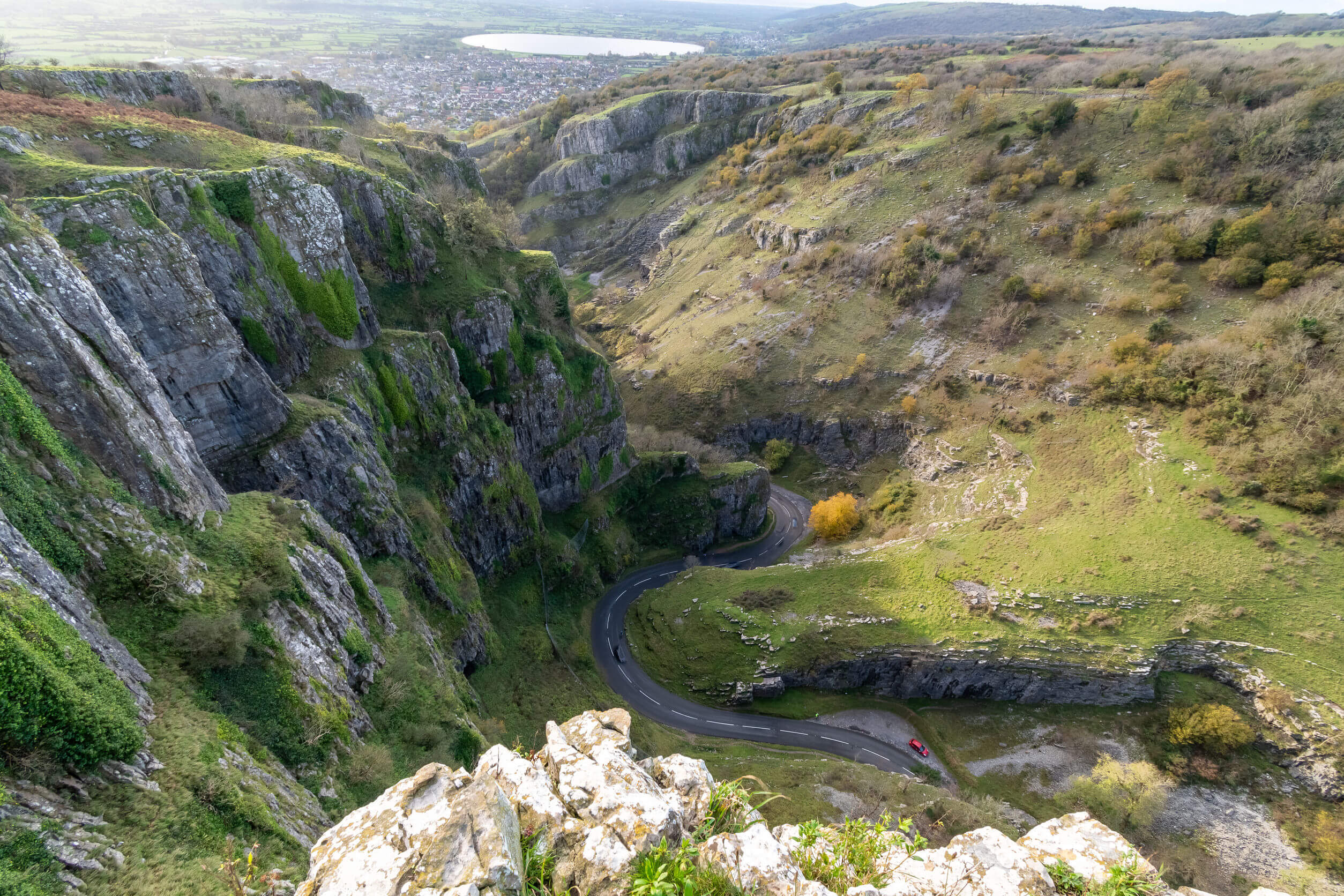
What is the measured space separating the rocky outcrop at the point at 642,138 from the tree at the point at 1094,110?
258 feet

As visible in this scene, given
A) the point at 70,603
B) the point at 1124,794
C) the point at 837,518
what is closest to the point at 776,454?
the point at 837,518

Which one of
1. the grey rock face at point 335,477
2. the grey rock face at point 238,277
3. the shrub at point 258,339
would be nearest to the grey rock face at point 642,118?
the grey rock face at point 238,277

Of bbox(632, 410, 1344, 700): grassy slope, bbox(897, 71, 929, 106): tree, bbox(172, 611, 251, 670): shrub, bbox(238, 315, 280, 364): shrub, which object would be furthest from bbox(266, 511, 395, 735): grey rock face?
bbox(897, 71, 929, 106): tree

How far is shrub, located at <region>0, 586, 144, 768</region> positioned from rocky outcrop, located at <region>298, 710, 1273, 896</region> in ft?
18.4

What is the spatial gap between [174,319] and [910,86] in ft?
429

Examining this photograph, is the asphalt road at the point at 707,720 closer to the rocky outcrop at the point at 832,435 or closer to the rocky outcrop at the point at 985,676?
the rocky outcrop at the point at 985,676

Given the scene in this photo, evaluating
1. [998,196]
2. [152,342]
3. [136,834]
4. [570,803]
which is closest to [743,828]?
[570,803]

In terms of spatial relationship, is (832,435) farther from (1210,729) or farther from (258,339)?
(258,339)

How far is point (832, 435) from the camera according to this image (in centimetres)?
7712

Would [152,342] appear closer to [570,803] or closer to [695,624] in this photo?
[570,803]

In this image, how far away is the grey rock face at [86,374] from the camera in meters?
15.1

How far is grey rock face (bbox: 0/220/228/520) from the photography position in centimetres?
1505

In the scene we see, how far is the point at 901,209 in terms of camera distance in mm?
87875

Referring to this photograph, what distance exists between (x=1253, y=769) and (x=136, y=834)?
6152 centimetres
